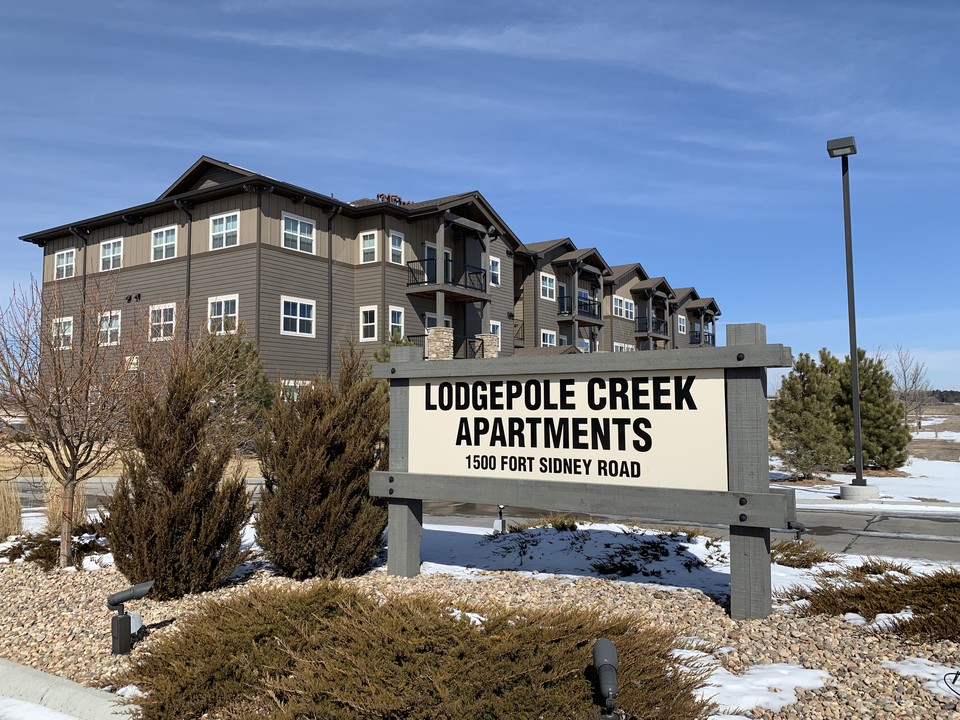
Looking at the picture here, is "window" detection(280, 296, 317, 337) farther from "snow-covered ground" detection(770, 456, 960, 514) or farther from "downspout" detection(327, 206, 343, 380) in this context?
"snow-covered ground" detection(770, 456, 960, 514)

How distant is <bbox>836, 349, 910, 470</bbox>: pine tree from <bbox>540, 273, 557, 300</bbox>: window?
20.2 meters

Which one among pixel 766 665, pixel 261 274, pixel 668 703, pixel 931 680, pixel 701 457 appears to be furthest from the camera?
pixel 261 274

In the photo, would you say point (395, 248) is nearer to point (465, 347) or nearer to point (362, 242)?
point (362, 242)

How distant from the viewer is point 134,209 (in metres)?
30.0

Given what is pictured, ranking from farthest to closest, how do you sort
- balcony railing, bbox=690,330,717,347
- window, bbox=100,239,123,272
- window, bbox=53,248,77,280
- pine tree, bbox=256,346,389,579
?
balcony railing, bbox=690,330,717,347 → window, bbox=53,248,77,280 → window, bbox=100,239,123,272 → pine tree, bbox=256,346,389,579

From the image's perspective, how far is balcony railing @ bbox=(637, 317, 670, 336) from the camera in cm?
5456

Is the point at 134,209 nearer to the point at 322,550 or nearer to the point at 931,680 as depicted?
the point at 322,550

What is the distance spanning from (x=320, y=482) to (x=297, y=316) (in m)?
20.7

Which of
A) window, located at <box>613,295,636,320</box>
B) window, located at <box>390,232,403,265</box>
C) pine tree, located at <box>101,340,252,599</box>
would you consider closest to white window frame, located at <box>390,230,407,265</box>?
window, located at <box>390,232,403,265</box>

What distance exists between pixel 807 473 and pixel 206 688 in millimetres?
21265

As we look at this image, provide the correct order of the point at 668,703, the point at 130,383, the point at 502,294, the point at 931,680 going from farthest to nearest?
the point at 502,294, the point at 130,383, the point at 931,680, the point at 668,703

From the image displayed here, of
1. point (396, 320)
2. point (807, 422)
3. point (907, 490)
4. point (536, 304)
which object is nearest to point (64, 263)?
point (396, 320)

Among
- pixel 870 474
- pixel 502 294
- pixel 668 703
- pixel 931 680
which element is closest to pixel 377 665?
pixel 668 703

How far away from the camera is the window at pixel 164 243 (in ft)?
97.0
